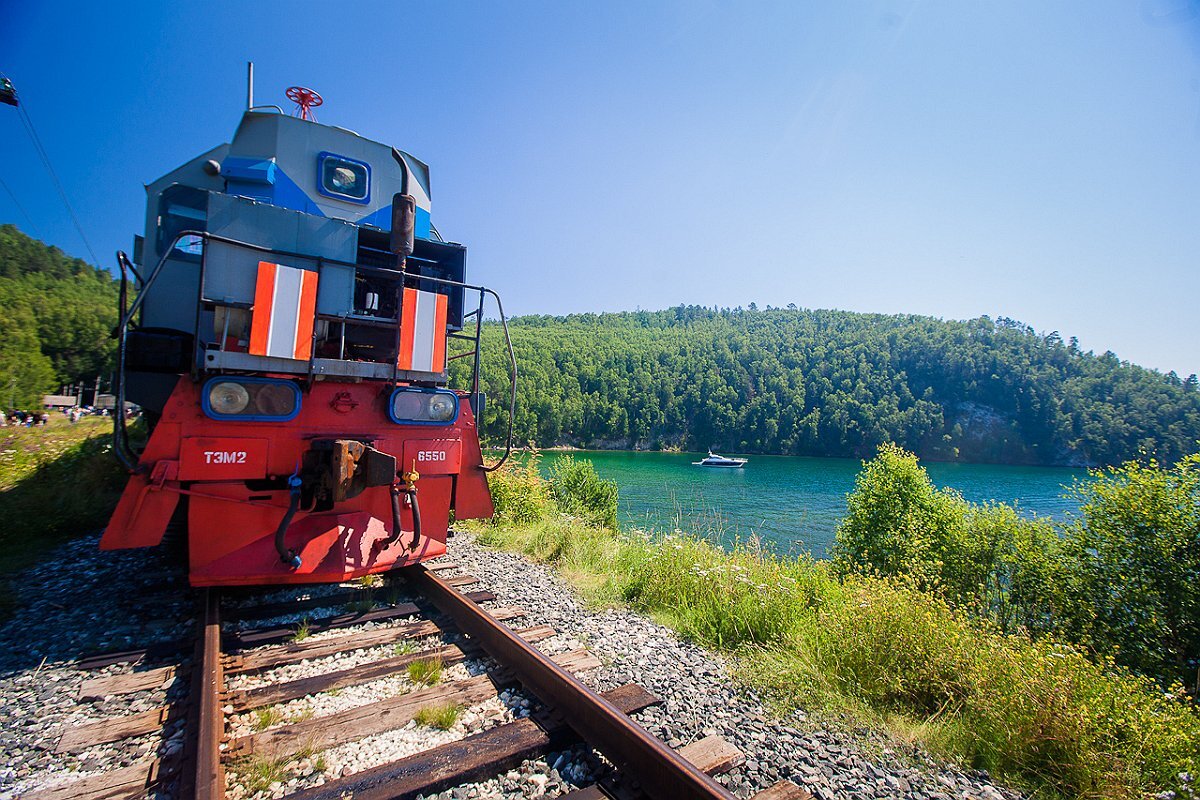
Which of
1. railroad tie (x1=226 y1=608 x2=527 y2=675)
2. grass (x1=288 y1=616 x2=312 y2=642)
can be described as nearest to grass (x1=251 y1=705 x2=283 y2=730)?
railroad tie (x1=226 y1=608 x2=527 y2=675)

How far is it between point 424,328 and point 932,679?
4.70 meters

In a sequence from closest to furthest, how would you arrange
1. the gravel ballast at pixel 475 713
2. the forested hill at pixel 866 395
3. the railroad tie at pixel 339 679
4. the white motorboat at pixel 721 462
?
the gravel ballast at pixel 475 713 < the railroad tie at pixel 339 679 < the white motorboat at pixel 721 462 < the forested hill at pixel 866 395

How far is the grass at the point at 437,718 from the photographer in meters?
2.73

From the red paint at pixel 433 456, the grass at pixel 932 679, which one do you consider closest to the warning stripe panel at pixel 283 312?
the red paint at pixel 433 456

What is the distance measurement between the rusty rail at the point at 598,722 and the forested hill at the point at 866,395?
80508 mm

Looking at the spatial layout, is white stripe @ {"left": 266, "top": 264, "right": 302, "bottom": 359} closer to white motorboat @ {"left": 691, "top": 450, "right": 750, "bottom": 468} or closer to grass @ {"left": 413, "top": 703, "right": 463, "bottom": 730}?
grass @ {"left": 413, "top": 703, "right": 463, "bottom": 730}

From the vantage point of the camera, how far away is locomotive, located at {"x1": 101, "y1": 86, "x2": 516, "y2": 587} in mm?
3885

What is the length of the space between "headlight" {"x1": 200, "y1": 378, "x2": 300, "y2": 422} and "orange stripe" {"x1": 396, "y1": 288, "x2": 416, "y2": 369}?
0.85 metres

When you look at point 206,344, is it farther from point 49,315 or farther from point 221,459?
point 49,315

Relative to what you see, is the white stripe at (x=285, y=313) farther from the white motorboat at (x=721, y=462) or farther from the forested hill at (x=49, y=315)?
the white motorboat at (x=721, y=462)

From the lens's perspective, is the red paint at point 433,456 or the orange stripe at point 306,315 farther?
the red paint at point 433,456

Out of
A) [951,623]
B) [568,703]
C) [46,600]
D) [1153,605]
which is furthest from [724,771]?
[1153,605]

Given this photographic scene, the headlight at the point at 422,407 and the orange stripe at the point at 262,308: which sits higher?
the orange stripe at the point at 262,308

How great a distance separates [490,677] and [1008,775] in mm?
2891
